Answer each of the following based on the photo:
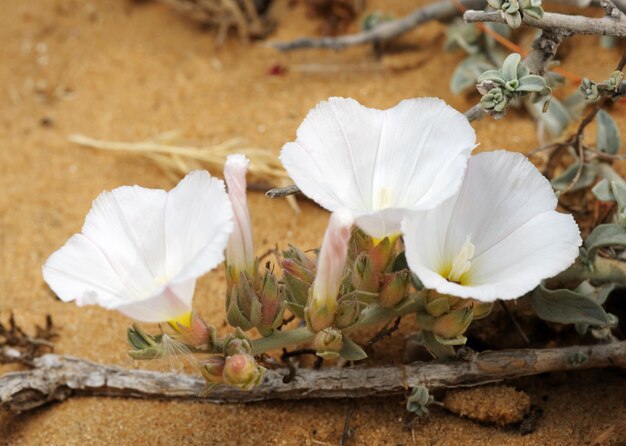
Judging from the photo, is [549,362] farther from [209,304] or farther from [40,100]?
[40,100]

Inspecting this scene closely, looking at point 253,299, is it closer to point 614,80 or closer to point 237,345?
point 237,345

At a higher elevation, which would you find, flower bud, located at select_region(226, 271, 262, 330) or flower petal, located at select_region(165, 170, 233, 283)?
flower petal, located at select_region(165, 170, 233, 283)

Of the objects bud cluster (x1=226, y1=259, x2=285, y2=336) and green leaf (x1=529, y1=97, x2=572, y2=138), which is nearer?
bud cluster (x1=226, y1=259, x2=285, y2=336)

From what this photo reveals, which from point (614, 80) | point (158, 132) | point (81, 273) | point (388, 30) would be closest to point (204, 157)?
point (158, 132)

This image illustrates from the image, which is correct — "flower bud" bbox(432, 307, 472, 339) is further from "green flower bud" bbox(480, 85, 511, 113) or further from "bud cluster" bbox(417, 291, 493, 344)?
"green flower bud" bbox(480, 85, 511, 113)

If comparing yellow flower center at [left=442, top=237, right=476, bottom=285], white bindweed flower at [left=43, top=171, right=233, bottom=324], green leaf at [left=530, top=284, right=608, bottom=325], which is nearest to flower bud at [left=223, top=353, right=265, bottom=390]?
white bindweed flower at [left=43, top=171, right=233, bottom=324]

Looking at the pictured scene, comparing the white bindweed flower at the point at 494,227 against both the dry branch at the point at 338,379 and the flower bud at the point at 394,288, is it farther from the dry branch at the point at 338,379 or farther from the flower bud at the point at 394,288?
the dry branch at the point at 338,379
